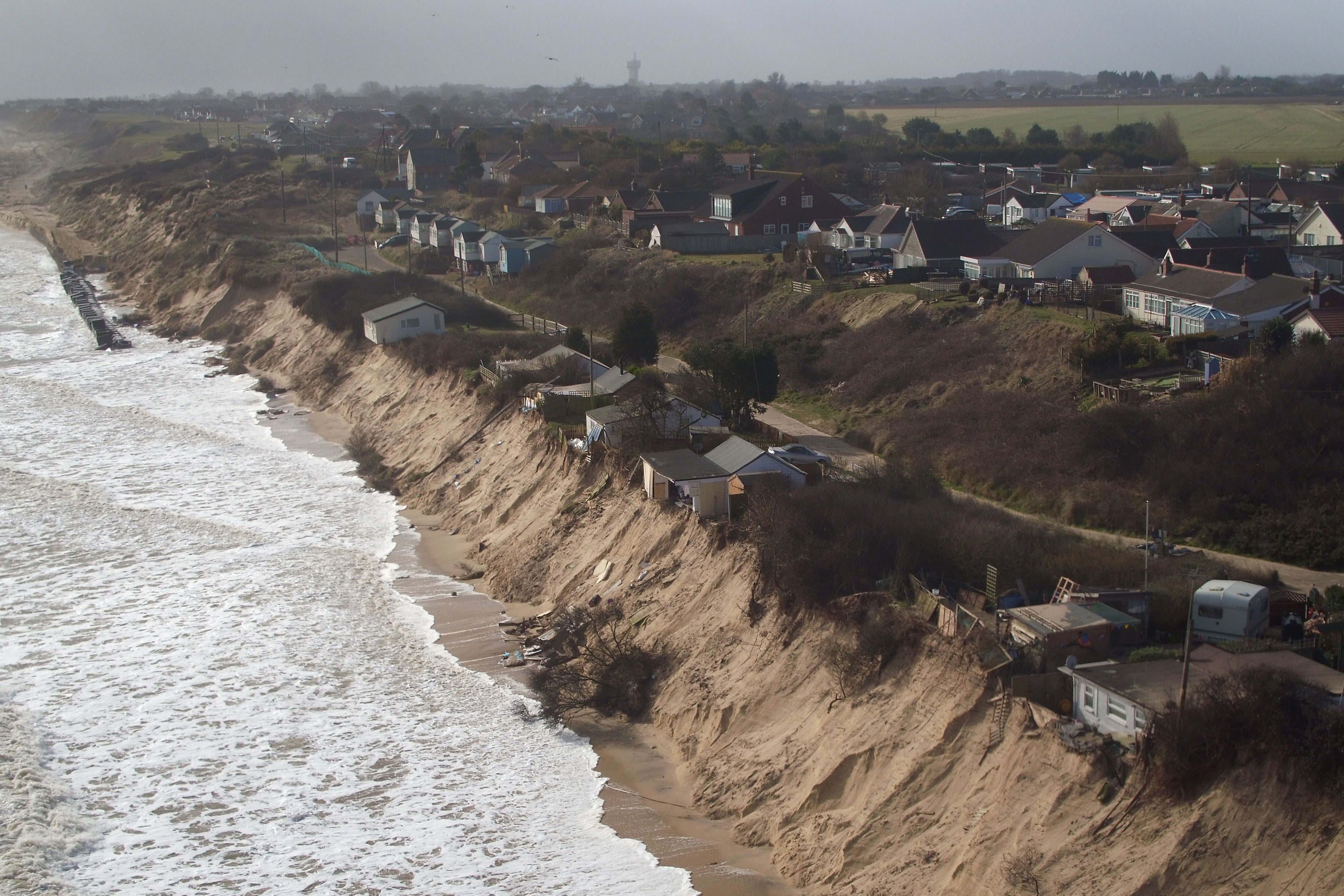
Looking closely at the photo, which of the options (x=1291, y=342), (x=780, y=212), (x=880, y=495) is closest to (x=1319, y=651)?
(x=880, y=495)

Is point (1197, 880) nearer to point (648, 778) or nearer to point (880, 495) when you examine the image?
point (648, 778)

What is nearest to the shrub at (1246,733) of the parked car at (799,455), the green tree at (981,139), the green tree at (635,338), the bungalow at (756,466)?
the bungalow at (756,466)

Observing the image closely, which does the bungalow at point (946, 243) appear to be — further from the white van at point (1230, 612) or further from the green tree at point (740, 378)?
A: the white van at point (1230, 612)

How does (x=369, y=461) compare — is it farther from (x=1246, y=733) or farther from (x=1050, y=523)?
(x=1246, y=733)

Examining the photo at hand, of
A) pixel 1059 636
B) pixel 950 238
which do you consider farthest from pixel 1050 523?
pixel 950 238

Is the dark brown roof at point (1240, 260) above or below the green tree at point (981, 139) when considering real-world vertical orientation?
below
